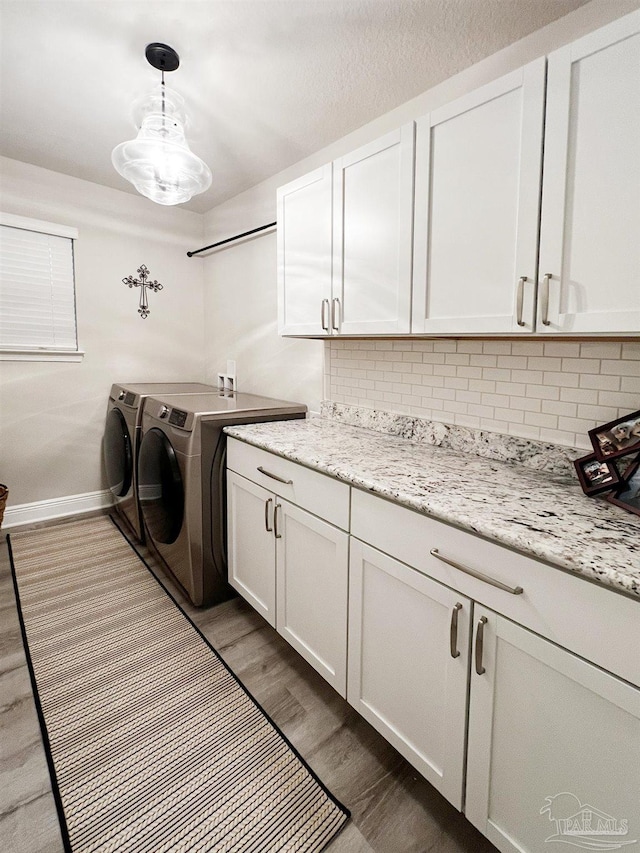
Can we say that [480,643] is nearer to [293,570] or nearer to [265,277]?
[293,570]

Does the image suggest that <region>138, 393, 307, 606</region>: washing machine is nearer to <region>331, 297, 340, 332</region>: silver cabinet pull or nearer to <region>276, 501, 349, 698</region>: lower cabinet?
<region>276, 501, 349, 698</region>: lower cabinet

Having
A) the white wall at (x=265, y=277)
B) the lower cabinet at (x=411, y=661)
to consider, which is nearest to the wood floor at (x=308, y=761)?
the lower cabinet at (x=411, y=661)

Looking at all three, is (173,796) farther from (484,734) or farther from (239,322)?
(239,322)

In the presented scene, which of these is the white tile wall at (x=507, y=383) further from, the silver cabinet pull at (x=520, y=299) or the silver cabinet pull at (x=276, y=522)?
the silver cabinet pull at (x=276, y=522)

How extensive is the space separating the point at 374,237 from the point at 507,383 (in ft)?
2.45

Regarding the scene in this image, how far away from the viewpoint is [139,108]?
1.94 meters

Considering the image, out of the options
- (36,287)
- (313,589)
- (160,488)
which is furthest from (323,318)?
(36,287)

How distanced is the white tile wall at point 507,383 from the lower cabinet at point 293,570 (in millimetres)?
733

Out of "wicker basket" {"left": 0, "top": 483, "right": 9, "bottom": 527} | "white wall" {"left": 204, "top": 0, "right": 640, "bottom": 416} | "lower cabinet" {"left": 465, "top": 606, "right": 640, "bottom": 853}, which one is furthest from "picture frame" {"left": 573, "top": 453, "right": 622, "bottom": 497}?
"wicker basket" {"left": 0, "top": 483, "right": 9, "bottom": 527}

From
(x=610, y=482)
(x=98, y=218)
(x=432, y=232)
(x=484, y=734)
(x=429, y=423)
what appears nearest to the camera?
(x=484, y=734)

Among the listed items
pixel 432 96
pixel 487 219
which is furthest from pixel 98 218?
pixel 487 219

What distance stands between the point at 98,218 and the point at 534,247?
3.11 meters

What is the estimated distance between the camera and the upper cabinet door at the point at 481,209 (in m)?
1.18

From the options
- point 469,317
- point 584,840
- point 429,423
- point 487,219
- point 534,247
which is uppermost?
point 487,219
